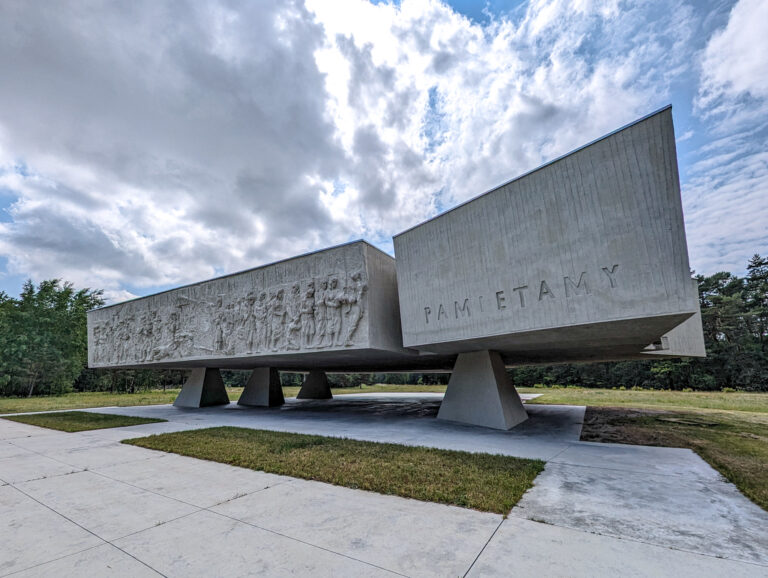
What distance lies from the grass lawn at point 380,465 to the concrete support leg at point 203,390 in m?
11.4

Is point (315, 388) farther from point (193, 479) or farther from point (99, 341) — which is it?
point (193, 479)

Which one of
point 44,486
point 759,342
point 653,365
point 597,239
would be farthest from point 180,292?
point 759,342

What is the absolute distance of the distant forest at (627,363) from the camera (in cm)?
3212

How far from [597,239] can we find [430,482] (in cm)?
551

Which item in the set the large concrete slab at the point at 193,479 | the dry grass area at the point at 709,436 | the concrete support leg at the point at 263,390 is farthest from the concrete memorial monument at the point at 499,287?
the large concrete slab at the point at 193,479

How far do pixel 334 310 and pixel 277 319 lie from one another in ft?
8.87

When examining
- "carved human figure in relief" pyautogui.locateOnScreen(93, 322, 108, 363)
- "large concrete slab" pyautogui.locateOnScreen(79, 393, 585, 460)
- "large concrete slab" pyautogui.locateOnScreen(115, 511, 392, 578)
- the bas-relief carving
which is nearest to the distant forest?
"carved human figure in relief" pyautogui.locateOnScreen(93, 322, 108, 363)

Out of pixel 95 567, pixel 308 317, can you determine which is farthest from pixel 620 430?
pixel 95 567

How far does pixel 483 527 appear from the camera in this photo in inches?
149

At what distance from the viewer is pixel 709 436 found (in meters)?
9.20

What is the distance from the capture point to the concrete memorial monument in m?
6.73

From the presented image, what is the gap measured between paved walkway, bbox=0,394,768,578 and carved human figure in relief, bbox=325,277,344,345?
5.42 m

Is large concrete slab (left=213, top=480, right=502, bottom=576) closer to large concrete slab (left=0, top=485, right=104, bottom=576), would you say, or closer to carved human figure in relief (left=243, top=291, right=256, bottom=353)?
large concrete slab (left=0, top=485, right=104, bottom=576)

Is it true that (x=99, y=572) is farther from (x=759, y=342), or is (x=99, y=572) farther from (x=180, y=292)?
(x=759, y=342)
